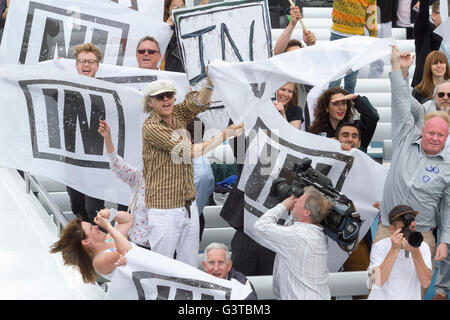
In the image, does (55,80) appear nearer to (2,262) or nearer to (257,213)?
(2,262)

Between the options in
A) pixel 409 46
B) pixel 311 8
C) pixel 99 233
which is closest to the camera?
pixel 99 233

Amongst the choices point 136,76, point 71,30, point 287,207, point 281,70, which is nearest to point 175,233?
point 287,207

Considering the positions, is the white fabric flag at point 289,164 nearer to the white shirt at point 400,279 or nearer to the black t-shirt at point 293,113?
the black t-shirt at point 293,113

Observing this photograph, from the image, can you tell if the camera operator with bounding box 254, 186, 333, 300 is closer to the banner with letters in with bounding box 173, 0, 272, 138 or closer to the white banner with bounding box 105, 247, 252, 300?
the white banner with bounding box 105, 247, 252, 300

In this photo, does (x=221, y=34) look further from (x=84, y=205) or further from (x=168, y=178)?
(x=168, y=178)

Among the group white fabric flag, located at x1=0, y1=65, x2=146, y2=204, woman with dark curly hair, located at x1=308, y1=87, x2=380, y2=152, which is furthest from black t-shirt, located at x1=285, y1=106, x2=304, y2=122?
white fabric flag, located at x1=0, y1=65, x2=146, y2=204

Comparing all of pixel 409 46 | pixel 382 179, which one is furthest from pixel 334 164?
pixel 409 46

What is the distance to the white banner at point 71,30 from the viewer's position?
7.80 meters

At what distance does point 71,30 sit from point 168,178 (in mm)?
2638

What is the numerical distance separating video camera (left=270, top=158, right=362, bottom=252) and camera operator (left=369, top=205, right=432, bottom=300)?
0.24 m

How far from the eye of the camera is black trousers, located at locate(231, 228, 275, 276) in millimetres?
6602

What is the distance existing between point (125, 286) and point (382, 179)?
7.42 ft
